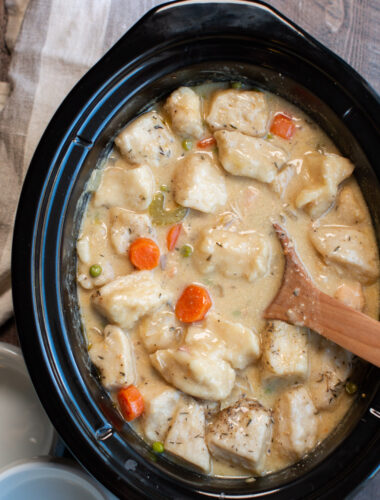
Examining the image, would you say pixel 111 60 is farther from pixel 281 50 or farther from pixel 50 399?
pixel 50 399

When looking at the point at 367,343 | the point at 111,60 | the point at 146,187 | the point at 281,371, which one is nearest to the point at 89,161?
the point at 146,187

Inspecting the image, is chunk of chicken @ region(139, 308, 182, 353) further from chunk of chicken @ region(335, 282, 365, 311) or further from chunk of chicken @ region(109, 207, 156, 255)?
chunk of chicken @ region(335, 282, 365, 311)

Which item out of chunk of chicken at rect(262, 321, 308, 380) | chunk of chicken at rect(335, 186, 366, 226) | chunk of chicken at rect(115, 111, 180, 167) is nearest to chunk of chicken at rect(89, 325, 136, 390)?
chunk of chicken at rect(262, 321, 308, 380)

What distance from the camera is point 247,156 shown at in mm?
2666

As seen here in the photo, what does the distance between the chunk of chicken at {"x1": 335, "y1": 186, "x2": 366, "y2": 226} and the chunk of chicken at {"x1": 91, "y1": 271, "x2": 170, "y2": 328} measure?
0.99 metres

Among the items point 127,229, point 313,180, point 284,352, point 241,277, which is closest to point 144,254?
point 127,229

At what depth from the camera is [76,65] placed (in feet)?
10.1

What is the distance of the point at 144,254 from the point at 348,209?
3.52 ft

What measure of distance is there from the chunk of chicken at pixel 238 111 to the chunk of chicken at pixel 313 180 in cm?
27

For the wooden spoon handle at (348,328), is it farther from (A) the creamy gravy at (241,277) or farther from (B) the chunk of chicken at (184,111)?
(B) the chunk of chicken at (184,111)

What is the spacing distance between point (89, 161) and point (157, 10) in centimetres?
73

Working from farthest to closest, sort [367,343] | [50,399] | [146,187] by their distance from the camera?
[146,187], [367,343], [50,399]

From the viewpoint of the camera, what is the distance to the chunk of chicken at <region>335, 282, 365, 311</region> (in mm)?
2723

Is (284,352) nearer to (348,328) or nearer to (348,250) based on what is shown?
(348,328)
